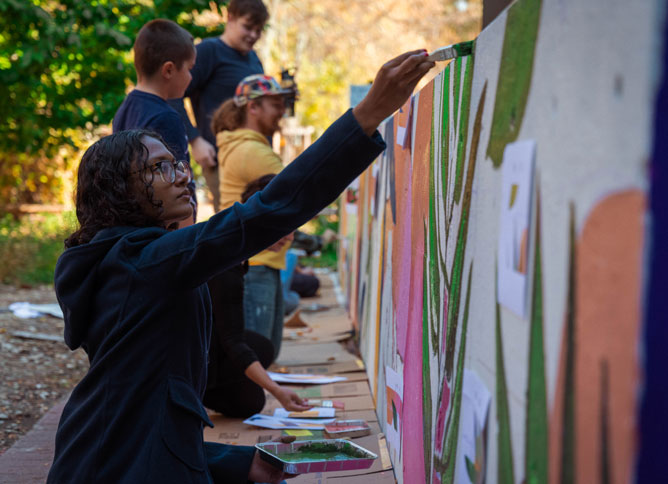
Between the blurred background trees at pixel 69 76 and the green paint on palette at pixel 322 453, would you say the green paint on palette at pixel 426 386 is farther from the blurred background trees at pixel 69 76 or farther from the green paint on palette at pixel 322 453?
the blurred background trees at pixel 69 76

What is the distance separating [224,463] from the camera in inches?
83.8

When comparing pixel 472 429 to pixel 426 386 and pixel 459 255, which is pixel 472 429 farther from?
pixel 426 386

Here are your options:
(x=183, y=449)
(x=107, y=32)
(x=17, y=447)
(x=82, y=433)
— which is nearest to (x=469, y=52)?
(x=183, y=449)

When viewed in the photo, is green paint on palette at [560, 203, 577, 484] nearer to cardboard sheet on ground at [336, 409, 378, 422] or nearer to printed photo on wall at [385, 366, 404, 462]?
printed photo on wall at [385, 366, 404, 462]

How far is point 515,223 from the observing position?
1265mm

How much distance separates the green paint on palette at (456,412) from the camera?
5.36ft

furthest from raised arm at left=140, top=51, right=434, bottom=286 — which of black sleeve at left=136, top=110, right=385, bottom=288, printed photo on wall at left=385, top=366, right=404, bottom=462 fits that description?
printed photo on wall at left=385, top=366, right=404, bottom=462

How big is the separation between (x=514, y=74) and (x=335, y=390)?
2964 mm

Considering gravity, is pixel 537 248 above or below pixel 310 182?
below

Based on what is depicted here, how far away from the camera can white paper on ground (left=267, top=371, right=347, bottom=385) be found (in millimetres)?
4211

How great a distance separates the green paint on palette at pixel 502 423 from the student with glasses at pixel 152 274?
49 cm

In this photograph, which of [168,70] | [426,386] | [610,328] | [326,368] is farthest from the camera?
[326,368]

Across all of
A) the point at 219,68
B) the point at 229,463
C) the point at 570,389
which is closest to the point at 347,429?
the point at 229,463

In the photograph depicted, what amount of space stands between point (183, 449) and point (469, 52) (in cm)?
114
